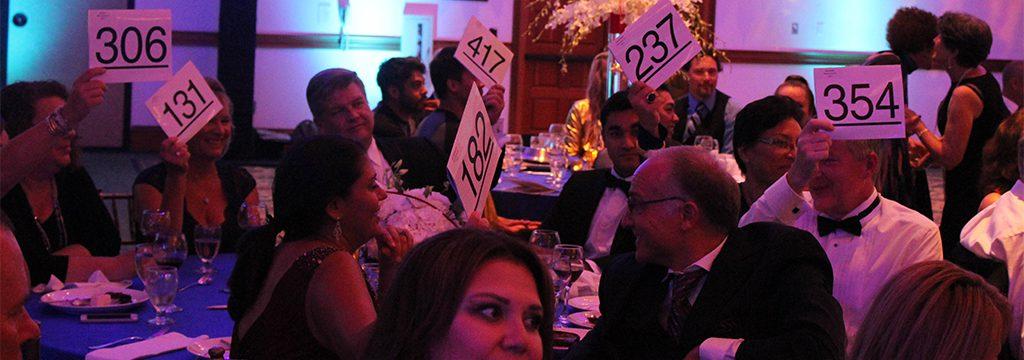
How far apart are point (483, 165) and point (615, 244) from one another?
3.48 feet

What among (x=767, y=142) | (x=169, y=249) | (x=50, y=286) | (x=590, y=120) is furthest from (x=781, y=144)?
(x=590, y=120)

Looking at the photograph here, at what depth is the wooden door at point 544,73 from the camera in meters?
13.3

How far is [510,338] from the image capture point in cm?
Answer: 168

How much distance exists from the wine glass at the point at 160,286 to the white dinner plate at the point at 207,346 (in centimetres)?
23

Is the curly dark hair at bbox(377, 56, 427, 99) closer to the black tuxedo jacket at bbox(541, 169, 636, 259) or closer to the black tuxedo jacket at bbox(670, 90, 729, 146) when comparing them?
the black tuxedo jacket at bbox(670, 90, 729, 146)

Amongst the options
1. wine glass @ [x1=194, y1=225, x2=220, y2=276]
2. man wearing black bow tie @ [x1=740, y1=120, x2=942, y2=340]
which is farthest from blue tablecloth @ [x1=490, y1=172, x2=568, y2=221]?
man wearing black bow tie @ [x1=740, y1=120, x2=942, y2=340]

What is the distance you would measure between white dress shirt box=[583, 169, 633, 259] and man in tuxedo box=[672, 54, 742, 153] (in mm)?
3001

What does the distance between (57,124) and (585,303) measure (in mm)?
1613

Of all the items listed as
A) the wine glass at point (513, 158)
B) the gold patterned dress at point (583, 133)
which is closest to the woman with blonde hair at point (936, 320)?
the wine glass at point (513, 158)

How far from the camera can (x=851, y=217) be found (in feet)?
11.0

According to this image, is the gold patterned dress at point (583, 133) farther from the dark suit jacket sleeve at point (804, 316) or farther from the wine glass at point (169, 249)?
the dark suit jacket sleeve at point (804, 316)

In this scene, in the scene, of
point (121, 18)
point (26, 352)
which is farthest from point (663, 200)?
point (121, 18)

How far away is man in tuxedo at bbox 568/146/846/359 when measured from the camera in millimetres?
2574

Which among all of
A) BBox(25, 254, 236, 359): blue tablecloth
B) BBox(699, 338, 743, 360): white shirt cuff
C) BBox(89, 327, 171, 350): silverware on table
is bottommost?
BBox(25, 254, 236, 359): blue tablecloth
